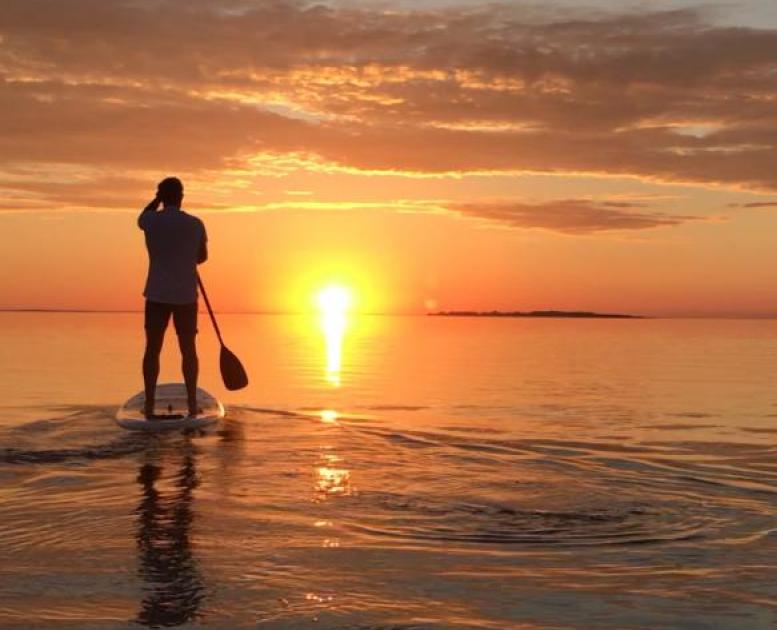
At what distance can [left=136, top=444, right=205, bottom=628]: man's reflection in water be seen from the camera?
419 cm

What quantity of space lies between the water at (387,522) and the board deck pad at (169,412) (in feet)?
1.25

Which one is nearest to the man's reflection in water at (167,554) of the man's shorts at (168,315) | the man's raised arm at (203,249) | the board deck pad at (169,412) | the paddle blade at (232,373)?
the board deck pad at (169,412)

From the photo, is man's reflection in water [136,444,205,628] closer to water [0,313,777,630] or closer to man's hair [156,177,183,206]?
water [0,313,777,630]

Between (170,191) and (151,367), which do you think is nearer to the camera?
(170,191)

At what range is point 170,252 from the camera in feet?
35.5

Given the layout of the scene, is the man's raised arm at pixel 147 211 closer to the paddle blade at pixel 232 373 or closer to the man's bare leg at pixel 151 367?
the man's bare leg at pixel 151 367

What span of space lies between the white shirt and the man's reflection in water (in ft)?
11.4

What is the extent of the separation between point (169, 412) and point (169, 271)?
177 cm

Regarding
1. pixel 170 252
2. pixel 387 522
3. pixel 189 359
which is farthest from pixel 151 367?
pixel 387 522

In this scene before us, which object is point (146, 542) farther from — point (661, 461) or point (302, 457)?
point (661, 461)

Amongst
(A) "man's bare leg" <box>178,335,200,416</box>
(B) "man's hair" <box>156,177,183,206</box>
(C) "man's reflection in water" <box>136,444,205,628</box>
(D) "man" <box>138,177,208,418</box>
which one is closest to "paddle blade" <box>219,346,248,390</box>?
(A) "man's bare leg" <box>178,335,200,416</box>

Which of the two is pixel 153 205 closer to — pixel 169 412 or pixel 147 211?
pixel 147 211

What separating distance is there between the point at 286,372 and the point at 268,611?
21176 millimetres

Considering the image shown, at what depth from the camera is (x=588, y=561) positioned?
5219 mm
